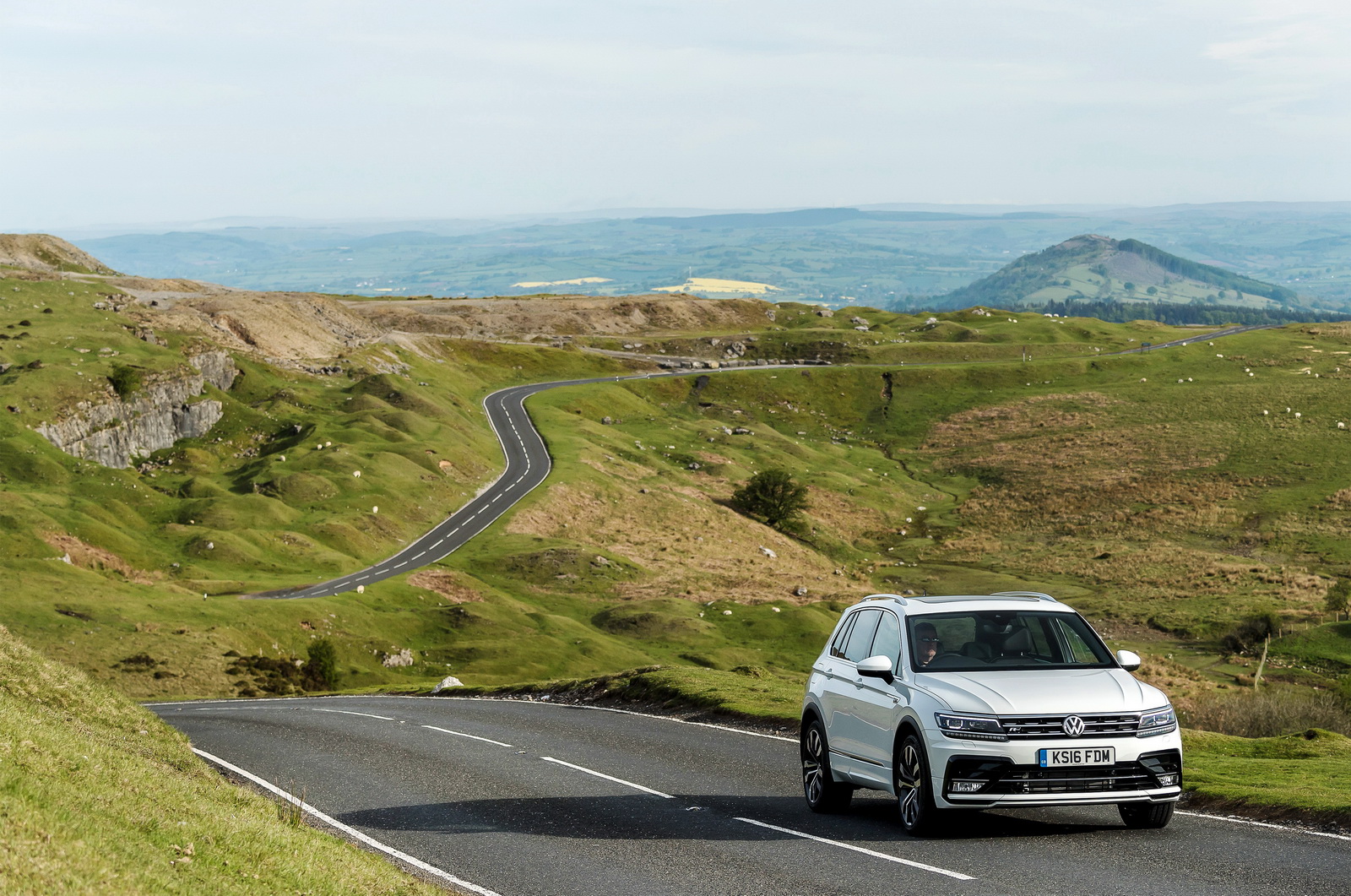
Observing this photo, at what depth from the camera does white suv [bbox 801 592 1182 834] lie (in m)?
14.7

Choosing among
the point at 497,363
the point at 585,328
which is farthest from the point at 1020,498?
the point at 585,328

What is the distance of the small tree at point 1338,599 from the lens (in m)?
79.1

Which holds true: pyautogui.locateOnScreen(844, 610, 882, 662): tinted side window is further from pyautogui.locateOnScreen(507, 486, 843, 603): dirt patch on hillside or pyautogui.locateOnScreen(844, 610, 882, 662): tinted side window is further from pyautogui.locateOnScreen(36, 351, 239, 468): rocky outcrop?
pyautogui.locateOnScreen(36, 351, 239, 468): rocky outcrop

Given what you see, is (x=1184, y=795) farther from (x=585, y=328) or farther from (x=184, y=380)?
(x=585, y=328)

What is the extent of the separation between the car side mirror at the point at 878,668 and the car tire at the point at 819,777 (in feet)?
7.93

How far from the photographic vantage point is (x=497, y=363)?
559 feet

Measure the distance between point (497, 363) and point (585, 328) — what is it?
31827 millimetres

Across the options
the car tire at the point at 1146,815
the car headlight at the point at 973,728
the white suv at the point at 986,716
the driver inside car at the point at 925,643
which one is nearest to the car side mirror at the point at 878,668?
the white suv at the point at 986,716

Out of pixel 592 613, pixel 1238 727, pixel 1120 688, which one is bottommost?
pixel 592 613

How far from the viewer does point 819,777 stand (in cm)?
1866

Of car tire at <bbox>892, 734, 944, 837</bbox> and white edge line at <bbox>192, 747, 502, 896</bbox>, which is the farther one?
car tire at <bbox>892, 734, 944, 837</bbox>

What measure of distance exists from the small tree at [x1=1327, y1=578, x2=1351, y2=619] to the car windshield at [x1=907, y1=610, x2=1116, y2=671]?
234 feet

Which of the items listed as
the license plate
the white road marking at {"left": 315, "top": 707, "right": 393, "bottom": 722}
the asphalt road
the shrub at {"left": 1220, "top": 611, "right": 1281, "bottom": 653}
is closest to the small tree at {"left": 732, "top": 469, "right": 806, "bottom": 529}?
the shrub at {"left": 1220, "top": 611, "right": 1281, "bottom": 653}

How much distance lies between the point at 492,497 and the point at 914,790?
304ft
